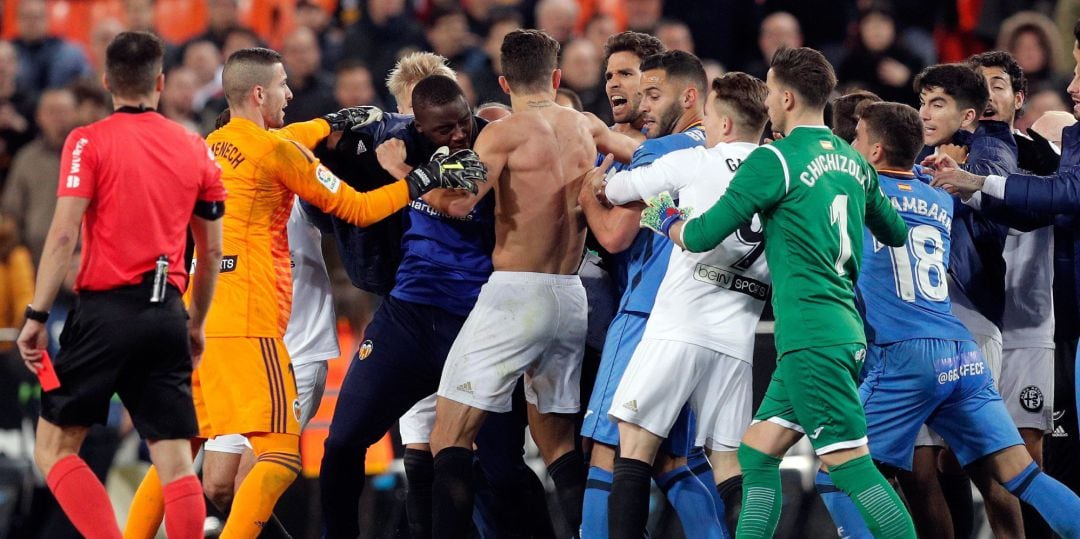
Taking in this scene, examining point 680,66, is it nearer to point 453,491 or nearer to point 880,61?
point 453,491

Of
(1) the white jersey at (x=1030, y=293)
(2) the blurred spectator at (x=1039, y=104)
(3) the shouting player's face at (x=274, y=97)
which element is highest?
(2) the blurred spectator at (x=1039, y=104)

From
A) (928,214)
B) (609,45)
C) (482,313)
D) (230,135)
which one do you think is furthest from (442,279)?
(928,214)

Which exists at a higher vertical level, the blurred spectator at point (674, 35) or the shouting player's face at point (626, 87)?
the blurred spectator at point (674, 35)

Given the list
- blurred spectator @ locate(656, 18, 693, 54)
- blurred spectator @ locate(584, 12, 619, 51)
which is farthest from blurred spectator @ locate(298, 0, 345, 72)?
blurred spectator @ locate(656, 18, 693, 54)

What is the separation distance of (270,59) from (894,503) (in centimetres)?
359

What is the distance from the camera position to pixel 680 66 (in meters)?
7.24

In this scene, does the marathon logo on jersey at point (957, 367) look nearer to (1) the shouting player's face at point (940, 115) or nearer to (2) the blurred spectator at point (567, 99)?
(1) the shouting player's face at point (940, 115)

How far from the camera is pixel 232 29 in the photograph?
1385 cm

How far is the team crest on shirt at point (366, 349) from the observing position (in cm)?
722

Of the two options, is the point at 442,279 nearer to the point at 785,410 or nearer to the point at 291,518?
the point at 785,410

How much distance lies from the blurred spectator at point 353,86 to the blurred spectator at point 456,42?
1031mm

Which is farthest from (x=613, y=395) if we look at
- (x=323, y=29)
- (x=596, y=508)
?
(x=323, y=29)

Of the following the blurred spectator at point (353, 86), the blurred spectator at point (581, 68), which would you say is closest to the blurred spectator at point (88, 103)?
the blurred spectator at point (353, 86)

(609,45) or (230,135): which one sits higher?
(609,45)
